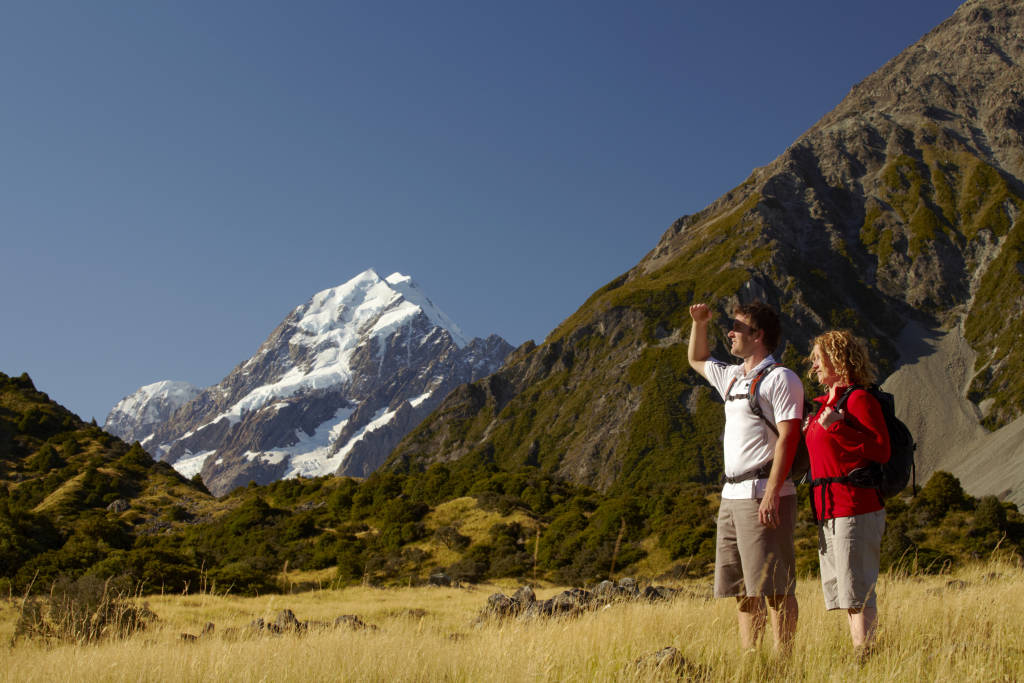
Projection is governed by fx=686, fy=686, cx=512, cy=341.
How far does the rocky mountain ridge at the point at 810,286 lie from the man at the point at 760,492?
94420mm

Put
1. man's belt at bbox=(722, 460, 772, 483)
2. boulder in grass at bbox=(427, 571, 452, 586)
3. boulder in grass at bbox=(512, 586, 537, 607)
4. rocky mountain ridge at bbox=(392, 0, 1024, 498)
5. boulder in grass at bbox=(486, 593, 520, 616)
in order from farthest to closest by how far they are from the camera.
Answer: rocky mountain ridge at bbox=(392, 0, 1024, 498) < boulder in grass at bbox=(427, 571, 452, 586) < boulder in grass at bbox=(512, 586, 537, 607) < boulder in grass at bbox=(486, 593, 520, 616) < man's belt at bbox=(722, 460, 772, 483)

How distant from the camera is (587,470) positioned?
110m

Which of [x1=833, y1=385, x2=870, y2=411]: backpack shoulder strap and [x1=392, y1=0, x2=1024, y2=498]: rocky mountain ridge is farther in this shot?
A: [x1=392, y1=0, x2=1024, y2=498]: rocky mountain ridge

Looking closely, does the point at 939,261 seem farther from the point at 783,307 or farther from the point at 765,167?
the point at 765,167

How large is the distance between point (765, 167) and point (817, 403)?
198655mm

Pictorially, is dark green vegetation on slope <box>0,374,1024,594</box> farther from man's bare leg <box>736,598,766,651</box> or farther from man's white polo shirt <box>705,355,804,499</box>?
man's white polo shirt <box>705,355,804,499</box>

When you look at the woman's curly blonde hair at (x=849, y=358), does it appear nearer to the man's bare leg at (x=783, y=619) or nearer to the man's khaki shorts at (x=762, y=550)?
the man's khaki shorts at (x=762, y=550)

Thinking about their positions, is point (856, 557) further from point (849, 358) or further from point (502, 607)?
point (502, 607)

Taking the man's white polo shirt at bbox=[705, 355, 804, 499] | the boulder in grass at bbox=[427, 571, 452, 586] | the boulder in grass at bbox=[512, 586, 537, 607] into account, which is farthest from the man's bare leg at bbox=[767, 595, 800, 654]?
the boulder in grass at bbox=[427, 571, 452, 586]

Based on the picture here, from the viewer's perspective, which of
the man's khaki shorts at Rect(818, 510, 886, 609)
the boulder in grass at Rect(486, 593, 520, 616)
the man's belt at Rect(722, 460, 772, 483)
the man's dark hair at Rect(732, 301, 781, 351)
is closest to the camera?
the man's khaki shorts at Rect(818, 510, 886, 609)

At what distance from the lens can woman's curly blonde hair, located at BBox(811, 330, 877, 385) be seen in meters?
4.81

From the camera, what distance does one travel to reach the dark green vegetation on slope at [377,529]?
21922mm

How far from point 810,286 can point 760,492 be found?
5392 inches

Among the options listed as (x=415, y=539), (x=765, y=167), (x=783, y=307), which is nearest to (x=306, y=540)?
(x=415, y=539)
